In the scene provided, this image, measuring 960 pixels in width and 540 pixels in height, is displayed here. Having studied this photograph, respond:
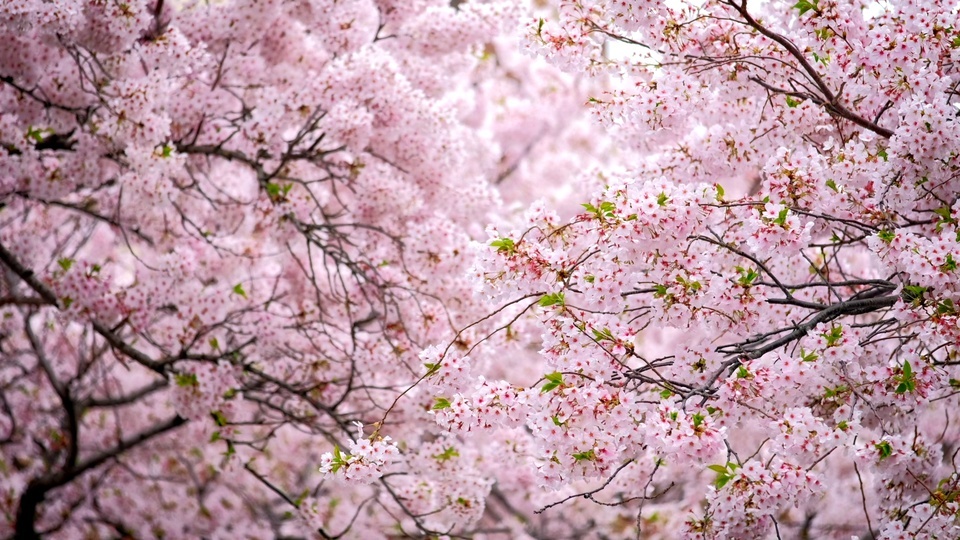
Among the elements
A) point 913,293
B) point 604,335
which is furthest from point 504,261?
point 913,293

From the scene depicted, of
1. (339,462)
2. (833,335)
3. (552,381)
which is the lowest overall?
(339,462)

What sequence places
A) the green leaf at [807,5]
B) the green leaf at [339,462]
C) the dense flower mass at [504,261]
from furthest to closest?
the green leaf at [807,5] < the dense flower mass at [504,261] < the green leaf at [339,462]

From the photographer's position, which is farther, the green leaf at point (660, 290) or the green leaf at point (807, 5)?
the green leaf at point (807, 5)

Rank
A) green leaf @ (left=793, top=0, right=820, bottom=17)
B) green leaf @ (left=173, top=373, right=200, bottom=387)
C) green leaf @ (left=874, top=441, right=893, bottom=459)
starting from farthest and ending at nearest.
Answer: green leaf @ (left=173, top=373, right=200, bottom=387) < green leaf @ (left=793, top=0, right=820, bottom=17) < green leaf @ (left=874, top=441, right=893, bottom=459)

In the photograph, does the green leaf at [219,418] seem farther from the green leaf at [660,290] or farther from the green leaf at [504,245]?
the green leaf at [660,290]

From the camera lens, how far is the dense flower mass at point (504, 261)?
Answer: 12.1 feet

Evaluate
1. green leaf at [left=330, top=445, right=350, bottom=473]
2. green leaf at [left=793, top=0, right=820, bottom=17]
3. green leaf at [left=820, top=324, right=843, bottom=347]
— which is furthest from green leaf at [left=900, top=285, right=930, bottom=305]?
green leaf at [left=330, top=445, right=350, bottom=473]

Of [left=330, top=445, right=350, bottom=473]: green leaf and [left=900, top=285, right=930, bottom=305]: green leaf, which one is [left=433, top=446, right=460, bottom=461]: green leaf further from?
[left=900, top=285, right=930, bottom=305]: green leaf

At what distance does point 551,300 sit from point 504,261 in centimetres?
31

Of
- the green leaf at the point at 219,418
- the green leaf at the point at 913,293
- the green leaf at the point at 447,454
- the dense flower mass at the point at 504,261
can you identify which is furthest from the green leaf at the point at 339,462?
the green leaf at the point at 913,293

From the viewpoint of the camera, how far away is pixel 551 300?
370 centimetres

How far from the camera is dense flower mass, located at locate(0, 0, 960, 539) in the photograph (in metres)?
3.68

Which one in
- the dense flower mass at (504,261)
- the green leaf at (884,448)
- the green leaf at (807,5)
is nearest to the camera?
the dense flower mass at (504,261)

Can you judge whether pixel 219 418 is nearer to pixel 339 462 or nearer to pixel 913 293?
pixel 339 462
